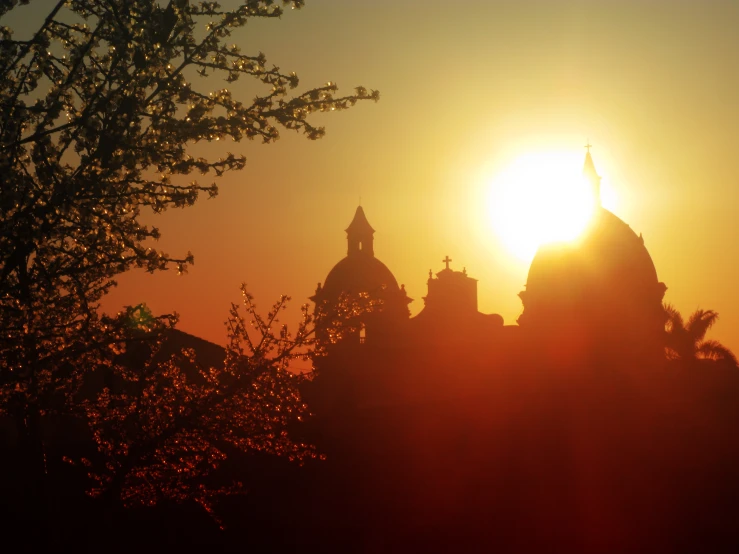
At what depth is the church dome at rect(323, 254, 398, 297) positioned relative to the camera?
6925cm

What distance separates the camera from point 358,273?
7050 centimetres

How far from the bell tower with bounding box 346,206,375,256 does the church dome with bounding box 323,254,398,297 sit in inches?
48.4

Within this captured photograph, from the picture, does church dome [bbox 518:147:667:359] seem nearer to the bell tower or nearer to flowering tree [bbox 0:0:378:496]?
the bell tower

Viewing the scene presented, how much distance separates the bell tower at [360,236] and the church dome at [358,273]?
48.4 inches

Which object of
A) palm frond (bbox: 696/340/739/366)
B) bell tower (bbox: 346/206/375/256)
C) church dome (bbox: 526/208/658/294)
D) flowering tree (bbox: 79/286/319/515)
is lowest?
flowering tree (bbox: 79/286/319/515)

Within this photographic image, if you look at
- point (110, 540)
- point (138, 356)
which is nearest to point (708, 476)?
point (138, 356)

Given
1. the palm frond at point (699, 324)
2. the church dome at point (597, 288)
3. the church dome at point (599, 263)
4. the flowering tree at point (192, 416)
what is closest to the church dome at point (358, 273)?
the church dome at point (597, 288)

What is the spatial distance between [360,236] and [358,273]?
5.96m

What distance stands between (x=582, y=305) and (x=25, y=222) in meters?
56.4

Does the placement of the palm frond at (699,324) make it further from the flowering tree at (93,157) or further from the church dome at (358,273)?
the flowering tree at (93,157)

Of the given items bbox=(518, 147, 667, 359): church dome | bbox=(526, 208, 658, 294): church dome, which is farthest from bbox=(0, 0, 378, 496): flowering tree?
bbox=(526, 208, 658, 294): church dome

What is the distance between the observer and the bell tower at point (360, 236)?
74.8 meters

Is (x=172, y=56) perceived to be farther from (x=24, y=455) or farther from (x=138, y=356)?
(x=138, y=356)

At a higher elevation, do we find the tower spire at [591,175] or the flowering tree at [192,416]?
the tower spire at [591,175]
